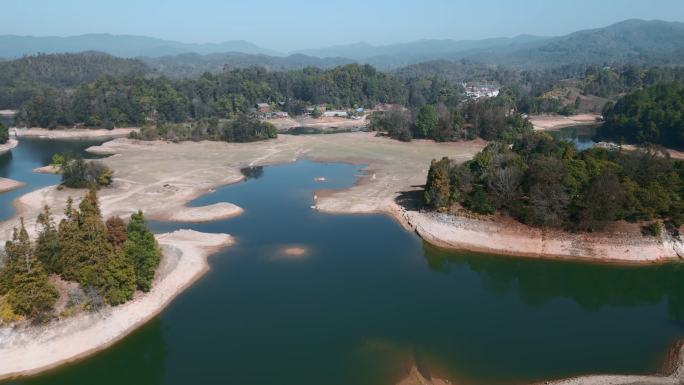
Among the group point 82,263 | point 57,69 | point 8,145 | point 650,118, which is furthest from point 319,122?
point 57,69

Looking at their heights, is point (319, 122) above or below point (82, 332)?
above

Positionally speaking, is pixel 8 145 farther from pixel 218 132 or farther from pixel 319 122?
pixel 319 122

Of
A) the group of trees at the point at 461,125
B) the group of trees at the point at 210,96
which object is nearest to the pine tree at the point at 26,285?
the group of trees at the point at 461,125

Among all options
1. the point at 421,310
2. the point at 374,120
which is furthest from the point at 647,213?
the point at 374,120

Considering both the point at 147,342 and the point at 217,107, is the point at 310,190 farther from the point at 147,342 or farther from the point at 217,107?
the point at 217,107

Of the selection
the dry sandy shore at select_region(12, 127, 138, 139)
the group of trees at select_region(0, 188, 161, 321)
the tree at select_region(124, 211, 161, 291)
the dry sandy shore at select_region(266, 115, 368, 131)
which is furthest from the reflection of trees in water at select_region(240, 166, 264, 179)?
the dry sandy shore at select_region(12, 127, 138, 139)
